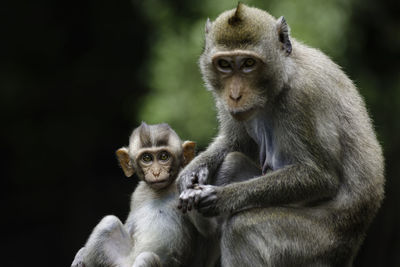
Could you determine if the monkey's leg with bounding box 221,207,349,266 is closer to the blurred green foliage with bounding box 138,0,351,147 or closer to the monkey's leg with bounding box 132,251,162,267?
the monkey's leg with bounding box 132,251,162,267

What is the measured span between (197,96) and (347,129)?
18.4ft

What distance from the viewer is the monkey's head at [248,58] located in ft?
19.1

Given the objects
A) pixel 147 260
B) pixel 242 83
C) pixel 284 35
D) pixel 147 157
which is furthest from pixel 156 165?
pixel 284 35

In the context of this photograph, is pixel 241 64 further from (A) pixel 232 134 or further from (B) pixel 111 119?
(B) pixel 111 119

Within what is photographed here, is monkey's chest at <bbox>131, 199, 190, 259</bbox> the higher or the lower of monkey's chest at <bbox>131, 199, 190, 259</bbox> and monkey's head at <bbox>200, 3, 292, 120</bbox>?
the lower

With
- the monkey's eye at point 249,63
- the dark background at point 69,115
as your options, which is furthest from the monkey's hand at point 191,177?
the dark background at point 69,115

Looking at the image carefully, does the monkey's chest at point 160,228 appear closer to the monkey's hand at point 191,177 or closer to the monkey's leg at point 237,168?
the monkey's hand at point 191,177

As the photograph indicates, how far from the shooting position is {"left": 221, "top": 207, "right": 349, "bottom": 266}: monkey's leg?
5891mm

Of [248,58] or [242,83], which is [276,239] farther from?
[248,58]

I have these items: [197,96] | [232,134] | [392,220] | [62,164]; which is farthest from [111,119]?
[232,134]

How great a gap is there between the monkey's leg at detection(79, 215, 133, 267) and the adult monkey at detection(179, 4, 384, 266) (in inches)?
29.8

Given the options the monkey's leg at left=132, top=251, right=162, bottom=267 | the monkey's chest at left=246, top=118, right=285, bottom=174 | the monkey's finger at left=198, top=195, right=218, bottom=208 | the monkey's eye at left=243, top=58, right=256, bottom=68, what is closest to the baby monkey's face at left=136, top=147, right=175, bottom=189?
the monkey's finger at left=198, top=195, right=218, bottom=208

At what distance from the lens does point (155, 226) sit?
247 inches

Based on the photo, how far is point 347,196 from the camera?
6086mm
